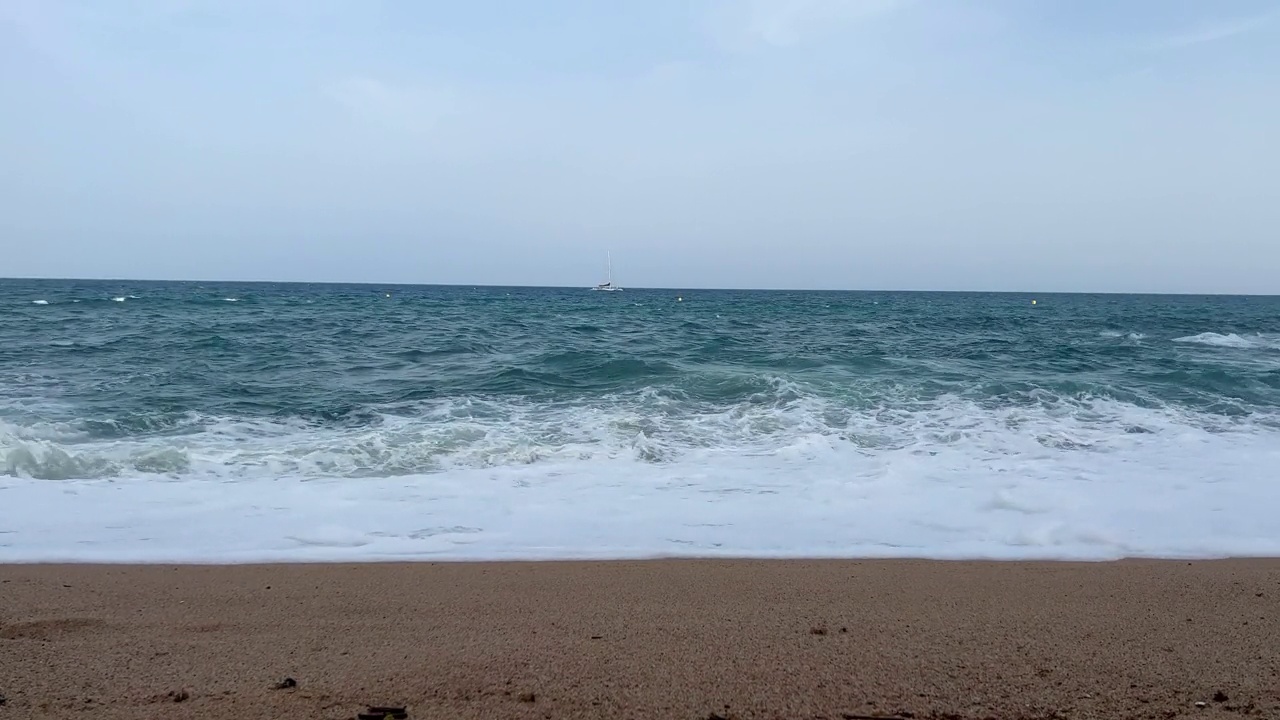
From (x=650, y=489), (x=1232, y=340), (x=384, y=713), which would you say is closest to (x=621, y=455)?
(x=650, y=489)

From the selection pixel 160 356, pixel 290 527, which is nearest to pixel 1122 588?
pixel 290 527

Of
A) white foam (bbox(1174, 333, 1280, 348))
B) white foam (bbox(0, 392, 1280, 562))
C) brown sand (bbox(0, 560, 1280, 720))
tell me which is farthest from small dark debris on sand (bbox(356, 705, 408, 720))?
white foam (bbox(1174, 333, 1280, 348))

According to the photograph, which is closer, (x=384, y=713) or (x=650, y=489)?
(x=384, y=713)

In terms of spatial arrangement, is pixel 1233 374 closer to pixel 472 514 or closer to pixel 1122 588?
pixel 1122 588

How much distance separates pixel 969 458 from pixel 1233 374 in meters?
7.31

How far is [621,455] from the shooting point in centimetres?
616

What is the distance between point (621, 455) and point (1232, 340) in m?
17.4

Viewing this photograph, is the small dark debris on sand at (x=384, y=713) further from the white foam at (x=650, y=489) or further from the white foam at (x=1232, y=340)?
the white foam at (x=1232, y=340)

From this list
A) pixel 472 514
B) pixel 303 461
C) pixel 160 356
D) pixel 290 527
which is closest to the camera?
pixel 290 527

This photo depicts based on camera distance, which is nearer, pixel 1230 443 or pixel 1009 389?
pixel 1230 443

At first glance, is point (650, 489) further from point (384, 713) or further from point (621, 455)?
point (384, 713)

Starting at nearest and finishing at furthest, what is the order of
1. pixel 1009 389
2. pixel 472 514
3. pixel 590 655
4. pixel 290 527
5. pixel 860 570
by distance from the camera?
1. pixel 590 655
2. pixel 860 570
3. pixel 290 527
4. pixel 472 514
5. pixel 1009 389

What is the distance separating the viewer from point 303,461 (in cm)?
581

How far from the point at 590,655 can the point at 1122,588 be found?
2445 millimetres
